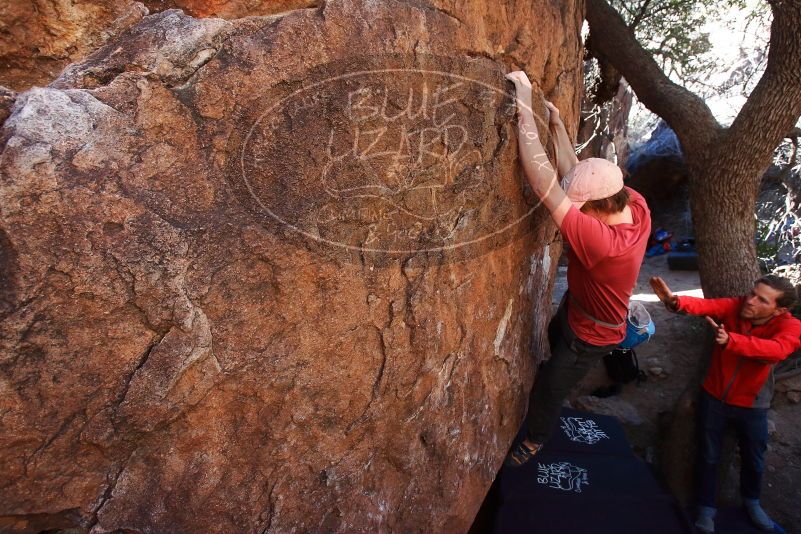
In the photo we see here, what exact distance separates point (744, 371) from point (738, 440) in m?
0.58

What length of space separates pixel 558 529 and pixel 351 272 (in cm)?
193

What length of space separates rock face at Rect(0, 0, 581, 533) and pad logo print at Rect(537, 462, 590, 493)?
3.69 ft

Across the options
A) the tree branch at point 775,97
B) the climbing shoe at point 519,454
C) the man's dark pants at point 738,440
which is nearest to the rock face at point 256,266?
the climbing shoe at point 519,454

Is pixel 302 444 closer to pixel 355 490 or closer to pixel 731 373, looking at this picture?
pixel 355 490

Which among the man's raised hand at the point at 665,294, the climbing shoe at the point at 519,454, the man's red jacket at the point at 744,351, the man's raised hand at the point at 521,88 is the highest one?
the man's raised hand at the point at 521,88

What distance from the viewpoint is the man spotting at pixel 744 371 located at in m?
2.70

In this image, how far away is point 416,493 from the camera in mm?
1958

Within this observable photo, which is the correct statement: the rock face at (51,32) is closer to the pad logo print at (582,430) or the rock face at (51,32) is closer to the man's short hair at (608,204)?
the man's short hair at (608,204)

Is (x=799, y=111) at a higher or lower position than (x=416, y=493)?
higher

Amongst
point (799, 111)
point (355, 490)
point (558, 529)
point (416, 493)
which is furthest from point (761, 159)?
point (355, 490)

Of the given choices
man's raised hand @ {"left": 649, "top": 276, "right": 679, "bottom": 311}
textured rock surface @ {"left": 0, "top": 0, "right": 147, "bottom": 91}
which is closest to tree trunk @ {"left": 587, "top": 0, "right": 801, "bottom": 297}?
man's raised hand @ {"left": 649, "top": 276, "right": 679, "bottom": 311}

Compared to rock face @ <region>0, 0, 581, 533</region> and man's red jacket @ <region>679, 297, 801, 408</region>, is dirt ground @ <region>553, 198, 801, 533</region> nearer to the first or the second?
man's red jacket @ <region>679, 297, 801, 408</region>

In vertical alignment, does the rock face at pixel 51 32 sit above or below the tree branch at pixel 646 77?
below

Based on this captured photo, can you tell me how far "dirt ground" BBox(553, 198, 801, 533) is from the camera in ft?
12.2
